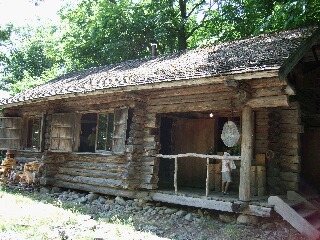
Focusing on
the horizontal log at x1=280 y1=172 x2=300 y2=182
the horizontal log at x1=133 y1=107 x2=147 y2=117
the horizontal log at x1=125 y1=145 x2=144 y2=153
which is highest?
the horizontal log at x1=133 y1=107 x2=147 y2=117

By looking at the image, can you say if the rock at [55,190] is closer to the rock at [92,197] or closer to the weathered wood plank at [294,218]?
the rock at [92,197]

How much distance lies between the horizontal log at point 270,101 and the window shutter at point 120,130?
379 cm

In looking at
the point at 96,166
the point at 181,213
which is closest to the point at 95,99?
the point at 96,166

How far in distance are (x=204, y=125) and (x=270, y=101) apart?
4377 millimetres

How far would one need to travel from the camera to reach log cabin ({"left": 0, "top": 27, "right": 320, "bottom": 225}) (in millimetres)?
7551

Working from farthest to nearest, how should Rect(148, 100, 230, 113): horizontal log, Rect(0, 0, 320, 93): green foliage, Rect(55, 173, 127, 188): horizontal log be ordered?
Rect(0, 0, 320, 93): green foliage < Rect(55, 173, 127, 188): horizontal log < Rect(148, 100, 230, 113): horizontal log

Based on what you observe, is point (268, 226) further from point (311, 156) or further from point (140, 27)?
point (140, 27)

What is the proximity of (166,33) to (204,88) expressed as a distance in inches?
554

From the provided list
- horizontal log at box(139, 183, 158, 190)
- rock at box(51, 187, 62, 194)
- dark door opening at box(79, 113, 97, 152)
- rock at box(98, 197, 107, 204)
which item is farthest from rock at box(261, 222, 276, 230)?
dark door opening at box(79, 113, 97, 152)

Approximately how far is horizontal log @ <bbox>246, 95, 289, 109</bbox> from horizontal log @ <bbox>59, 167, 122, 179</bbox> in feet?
14.8

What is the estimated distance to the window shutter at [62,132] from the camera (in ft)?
37.3

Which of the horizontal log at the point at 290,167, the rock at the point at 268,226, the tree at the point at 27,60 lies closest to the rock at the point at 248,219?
the rock at the point at 268,226

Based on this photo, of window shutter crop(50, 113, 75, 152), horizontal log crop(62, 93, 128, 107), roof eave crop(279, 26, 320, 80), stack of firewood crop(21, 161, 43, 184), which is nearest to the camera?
roof eave crop(279, 26, 320, 80)

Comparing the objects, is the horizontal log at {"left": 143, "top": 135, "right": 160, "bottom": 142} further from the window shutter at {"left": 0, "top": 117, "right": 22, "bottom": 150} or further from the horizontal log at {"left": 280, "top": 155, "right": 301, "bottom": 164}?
the window shutter at {"left": 0, "top": 117, "right": 22, "bottom": 150}
